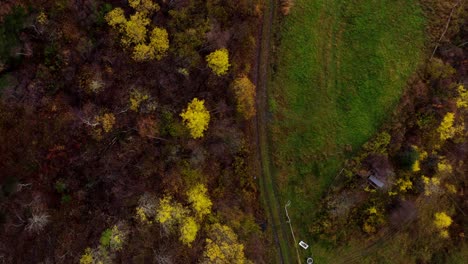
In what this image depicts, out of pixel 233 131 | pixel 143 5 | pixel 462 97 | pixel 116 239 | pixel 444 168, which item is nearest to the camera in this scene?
pixel 116 239

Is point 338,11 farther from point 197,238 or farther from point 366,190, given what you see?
point 197,238

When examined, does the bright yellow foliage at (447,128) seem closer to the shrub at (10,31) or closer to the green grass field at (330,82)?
the green grass field at (330,82)

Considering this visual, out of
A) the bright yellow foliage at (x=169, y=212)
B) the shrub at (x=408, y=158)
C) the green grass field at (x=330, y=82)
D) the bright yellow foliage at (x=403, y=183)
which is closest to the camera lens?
the bright yellow foliage at (x=169, y=212)

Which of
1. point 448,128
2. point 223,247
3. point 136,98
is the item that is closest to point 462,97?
point 448,128

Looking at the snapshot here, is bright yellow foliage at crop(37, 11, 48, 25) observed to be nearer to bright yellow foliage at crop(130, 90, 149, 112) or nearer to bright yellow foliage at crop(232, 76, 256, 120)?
bright yellow foliage at crop(130, 90, 149, 112)

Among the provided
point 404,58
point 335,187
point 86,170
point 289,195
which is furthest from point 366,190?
point 86,170

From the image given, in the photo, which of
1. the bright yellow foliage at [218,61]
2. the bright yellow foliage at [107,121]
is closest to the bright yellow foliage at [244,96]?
the bright yellow foliage at [218,61]

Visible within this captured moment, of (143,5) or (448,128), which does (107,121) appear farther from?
(448,128)
